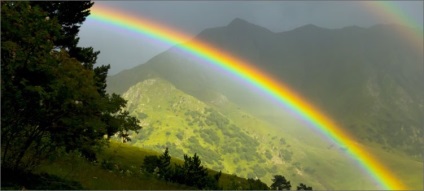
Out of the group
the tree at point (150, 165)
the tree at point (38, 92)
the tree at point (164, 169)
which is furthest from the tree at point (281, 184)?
the tree at point (38, 92)

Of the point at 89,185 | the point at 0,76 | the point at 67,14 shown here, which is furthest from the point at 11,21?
the point at 67,14

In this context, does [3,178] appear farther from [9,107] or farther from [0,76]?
[0,76]

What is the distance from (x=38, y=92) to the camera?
59.7ft

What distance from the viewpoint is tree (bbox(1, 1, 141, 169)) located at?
61.9 feet

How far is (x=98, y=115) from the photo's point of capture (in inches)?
859

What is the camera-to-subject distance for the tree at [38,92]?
1888cm

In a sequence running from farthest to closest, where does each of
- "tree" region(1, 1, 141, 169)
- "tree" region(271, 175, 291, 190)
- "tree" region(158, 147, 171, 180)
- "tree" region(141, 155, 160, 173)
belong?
1. "tree" region(271, 175, 291, 190)
2. "tree" region(141, 155, 160, 173)
3. "tree" region(158, 147, 171, 180)
4. "tree" region(1, 1, 141, 169)

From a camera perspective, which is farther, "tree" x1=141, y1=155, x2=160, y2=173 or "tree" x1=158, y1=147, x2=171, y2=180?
"tree" x1=141, y1=155, x2=160, y2=173

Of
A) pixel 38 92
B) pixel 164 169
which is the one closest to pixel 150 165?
pixel 164 169

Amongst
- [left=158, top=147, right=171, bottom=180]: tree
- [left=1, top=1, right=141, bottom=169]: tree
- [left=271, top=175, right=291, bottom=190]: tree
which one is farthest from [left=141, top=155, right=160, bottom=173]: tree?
[left=271, top=175, right=291, bottom=190]: tree

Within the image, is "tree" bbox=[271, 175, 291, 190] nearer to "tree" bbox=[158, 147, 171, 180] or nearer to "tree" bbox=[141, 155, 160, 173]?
"tree" bbox=[141, 155, 160, 173]

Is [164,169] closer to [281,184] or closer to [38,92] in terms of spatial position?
[38,92]

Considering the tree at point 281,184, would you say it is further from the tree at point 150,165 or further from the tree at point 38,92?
the tree at point 38,92

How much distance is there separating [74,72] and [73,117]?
2217mm
